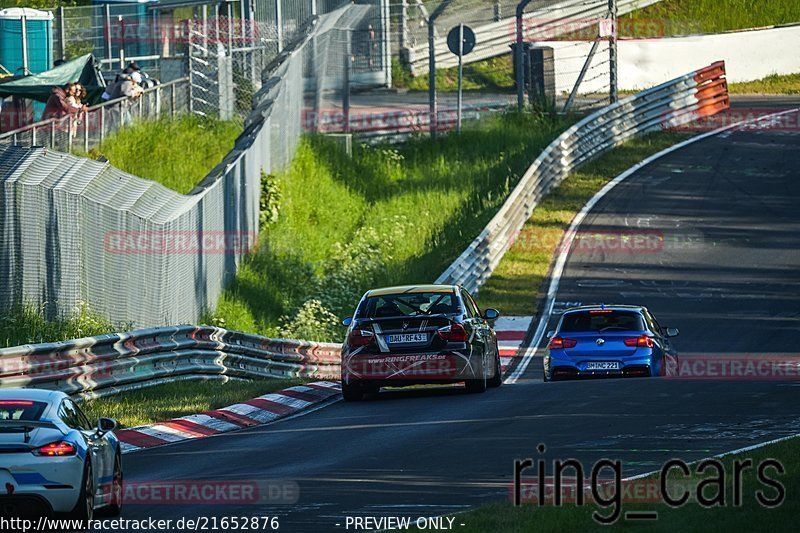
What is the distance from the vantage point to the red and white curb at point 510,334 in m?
27.7

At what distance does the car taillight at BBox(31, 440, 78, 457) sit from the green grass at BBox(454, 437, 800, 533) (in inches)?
103

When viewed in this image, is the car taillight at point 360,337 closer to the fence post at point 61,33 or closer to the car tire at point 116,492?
the car tire at point 116,492

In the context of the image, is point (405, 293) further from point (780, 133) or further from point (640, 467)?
point (780, 133)

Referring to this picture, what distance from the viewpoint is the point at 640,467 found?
500 inches

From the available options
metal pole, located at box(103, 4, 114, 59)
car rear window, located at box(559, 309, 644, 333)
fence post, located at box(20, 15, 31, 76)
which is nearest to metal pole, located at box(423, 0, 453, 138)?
metal pole, located at box(103, 4, 114, 59)

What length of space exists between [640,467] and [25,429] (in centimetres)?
485

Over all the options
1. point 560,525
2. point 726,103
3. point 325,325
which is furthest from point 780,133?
point 560,525

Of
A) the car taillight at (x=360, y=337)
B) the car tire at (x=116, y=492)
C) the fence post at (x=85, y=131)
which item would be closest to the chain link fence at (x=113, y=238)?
the fence post at (x=85, y=131)

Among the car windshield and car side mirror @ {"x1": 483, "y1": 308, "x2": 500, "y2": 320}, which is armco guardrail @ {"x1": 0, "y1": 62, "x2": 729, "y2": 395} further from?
car side mirror @ {"x1": 483, "y1": 308, "x2": 500, "y2": 320}

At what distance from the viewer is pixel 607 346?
2155cm

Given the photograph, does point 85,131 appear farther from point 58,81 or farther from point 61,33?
point 61,33

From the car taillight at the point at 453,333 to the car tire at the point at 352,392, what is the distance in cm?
125

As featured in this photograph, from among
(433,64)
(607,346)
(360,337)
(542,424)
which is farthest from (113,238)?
(433,64)

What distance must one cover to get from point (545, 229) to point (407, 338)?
58.1 feet
